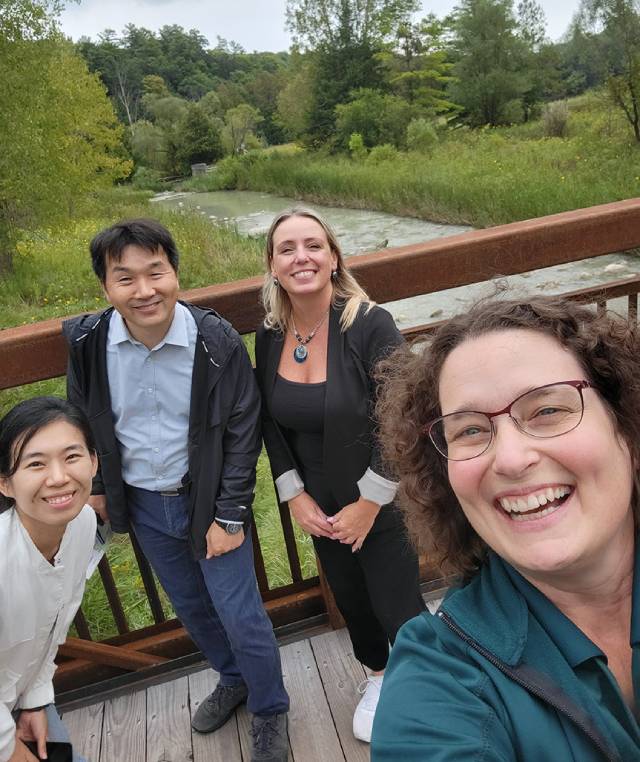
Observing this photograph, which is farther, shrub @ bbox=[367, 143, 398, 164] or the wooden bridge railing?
shrub @ bbox=[367, 143, 398, 164]

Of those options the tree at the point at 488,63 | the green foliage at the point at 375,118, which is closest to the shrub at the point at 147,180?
the green foliage at the point at 375,118

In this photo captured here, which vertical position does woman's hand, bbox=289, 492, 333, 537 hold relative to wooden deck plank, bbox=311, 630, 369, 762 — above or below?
above

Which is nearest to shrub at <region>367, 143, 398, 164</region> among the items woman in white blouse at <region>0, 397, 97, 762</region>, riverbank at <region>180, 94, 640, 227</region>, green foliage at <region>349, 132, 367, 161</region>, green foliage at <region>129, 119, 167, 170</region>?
riverbank at <region>180, 94, 640, 227</region>

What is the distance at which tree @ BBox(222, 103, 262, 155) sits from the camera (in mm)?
46062

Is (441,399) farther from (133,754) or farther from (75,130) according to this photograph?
(75,130)

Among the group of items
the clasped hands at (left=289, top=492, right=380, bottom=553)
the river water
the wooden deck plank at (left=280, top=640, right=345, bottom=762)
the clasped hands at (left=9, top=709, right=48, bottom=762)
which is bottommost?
the river water

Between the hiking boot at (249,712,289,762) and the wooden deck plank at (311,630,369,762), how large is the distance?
17 cm

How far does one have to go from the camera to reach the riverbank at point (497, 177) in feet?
46.8

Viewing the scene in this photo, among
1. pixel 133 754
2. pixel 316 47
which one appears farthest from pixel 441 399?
pixel 316 47

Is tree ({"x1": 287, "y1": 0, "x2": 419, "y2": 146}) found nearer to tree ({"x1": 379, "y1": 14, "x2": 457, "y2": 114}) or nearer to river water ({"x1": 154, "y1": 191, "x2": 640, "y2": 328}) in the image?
tree ({"x1": 379, "y1": 14, "x2": 457, "y2": 114})

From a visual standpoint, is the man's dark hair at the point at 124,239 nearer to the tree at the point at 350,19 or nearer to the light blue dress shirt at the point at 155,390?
the light blue dress shirt at the point at 155,390

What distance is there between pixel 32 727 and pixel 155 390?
2.73ft

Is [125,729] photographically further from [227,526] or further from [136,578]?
[136,578]

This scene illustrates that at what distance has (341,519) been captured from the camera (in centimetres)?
184
